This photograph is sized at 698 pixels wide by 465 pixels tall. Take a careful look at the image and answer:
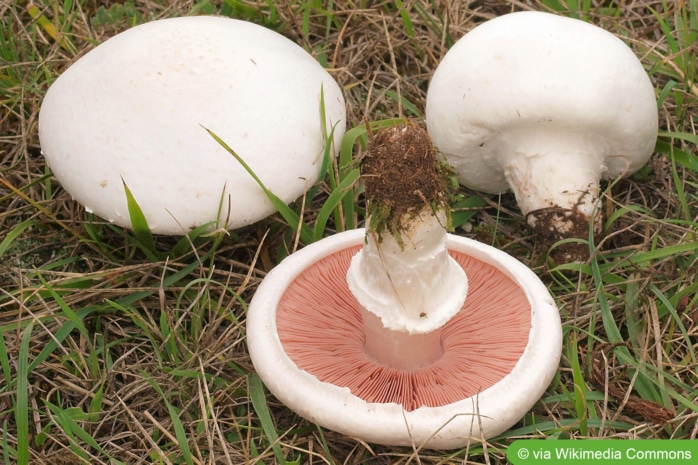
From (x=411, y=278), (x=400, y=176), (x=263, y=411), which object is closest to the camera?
(x=400, y=176)

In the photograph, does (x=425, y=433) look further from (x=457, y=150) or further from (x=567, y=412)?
(x=457, y=150)

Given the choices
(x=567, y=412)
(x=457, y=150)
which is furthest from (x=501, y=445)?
(x=457, y=150)

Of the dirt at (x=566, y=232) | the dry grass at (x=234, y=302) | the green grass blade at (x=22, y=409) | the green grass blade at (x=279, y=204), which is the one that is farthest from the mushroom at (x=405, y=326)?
the green grass blade at (x=22, y=409)

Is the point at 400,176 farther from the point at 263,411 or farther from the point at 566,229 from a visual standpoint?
the point at 566,229

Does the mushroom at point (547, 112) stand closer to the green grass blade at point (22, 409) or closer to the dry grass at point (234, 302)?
the dry grass at point (234, 302)

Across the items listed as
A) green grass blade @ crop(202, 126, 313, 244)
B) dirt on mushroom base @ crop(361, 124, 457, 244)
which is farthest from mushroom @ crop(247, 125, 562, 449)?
green grass blade @ crop(202, 126, 313, 244)

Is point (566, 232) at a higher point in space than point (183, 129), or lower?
lower

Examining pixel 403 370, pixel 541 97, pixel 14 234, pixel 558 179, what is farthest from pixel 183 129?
pixel 558 179

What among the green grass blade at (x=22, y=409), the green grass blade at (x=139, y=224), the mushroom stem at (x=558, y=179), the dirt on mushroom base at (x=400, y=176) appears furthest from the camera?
the mushroom stem at (x=558, y=179)
